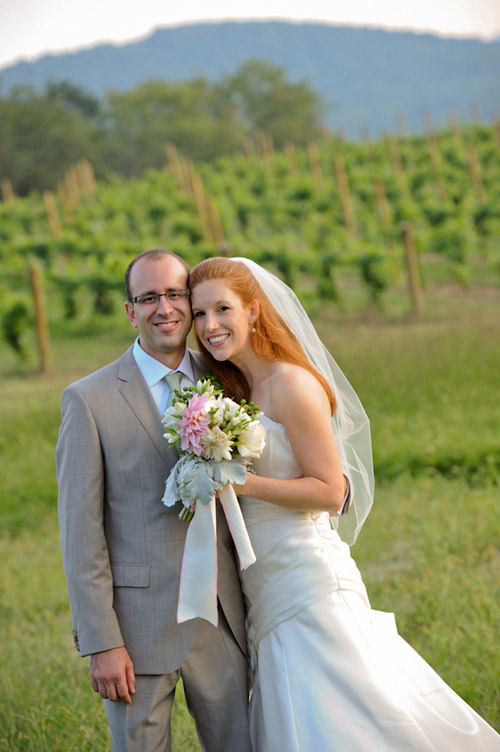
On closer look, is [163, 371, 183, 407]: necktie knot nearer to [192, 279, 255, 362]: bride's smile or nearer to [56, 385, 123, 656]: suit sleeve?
[192, 279, 255, 362]: bride's smile

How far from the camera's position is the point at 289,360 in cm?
337

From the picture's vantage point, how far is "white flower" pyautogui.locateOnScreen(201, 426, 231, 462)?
2.84 metres

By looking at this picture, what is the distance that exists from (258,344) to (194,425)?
65cm

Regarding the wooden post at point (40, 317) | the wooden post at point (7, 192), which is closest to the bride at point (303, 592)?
the wooden post at point (40, 317)

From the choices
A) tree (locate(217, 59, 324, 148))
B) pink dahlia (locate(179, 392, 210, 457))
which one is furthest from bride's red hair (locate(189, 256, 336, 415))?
tree (locate(217, 59, 324, 148))

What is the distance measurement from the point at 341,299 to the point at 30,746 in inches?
554

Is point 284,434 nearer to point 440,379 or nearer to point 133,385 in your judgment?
point 133,385

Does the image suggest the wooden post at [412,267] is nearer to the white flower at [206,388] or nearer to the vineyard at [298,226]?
the vineyard at [298,226]

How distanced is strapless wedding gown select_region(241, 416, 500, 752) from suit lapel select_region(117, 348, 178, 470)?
14.2 inches

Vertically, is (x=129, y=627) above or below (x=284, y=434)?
below

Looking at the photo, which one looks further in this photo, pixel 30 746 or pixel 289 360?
pixel 30 746

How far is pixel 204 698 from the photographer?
10.3 feet

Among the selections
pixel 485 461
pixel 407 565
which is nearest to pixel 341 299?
pixel 485 461

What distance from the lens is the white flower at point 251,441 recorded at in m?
2.92
